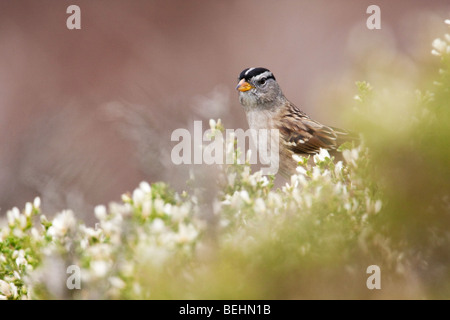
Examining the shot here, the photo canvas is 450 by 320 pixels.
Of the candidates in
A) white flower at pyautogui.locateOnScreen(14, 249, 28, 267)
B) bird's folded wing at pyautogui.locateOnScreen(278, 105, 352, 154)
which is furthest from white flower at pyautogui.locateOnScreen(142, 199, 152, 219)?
bird's folded wing at pyautogui.locateOnScreen(278, 105, 352, 154)

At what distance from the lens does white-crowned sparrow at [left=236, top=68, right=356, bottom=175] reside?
184 inches

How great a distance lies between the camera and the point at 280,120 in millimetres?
5031

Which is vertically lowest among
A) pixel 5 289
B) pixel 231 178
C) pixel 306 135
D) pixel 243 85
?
pixel 5 289

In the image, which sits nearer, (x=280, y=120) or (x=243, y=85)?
(x=243, y=85)

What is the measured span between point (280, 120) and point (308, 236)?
10.5ft

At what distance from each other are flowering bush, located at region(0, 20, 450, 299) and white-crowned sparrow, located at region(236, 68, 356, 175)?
2.43m

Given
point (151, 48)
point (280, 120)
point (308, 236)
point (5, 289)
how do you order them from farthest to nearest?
point (151, 48) < point (280, 120) < point (5, 289) < point (308, 236)

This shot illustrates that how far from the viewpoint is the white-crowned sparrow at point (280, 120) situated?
4672 millimetres

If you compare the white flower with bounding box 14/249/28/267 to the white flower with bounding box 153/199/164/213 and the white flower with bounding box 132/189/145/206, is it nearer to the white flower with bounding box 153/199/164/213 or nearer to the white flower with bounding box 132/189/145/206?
the white flower with bounding box 132/189/145/206

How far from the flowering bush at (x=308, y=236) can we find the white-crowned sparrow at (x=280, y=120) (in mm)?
2434

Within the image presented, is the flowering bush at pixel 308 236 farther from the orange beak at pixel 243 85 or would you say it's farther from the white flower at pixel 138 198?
the orange beak at pixel 243 85

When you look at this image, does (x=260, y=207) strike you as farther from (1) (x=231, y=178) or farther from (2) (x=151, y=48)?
(2) (x=151, y=48)

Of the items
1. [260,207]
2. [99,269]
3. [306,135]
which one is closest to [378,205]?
[260,207]
